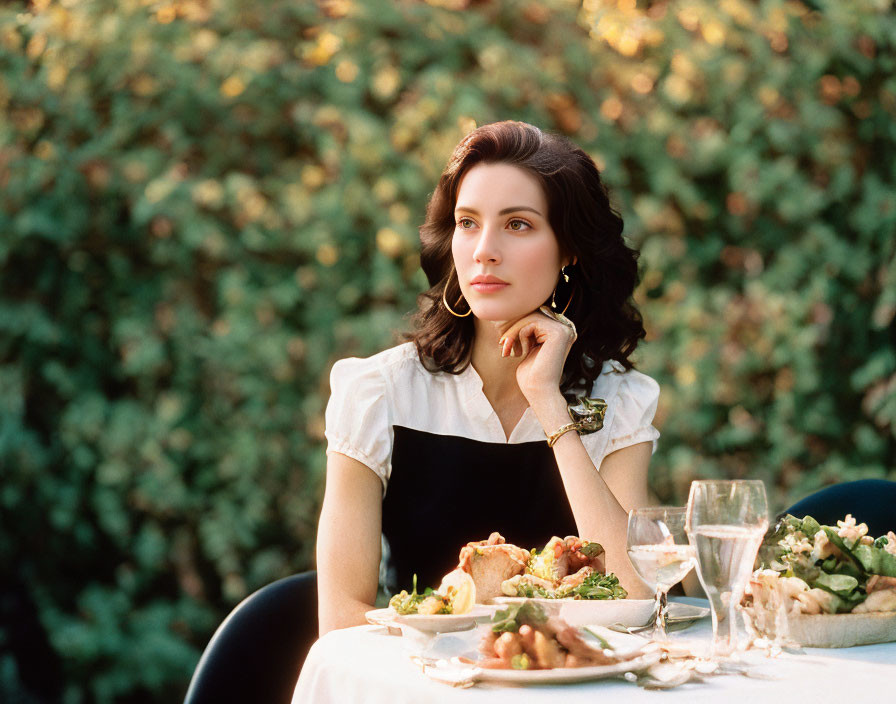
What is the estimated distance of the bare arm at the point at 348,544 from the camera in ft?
6.80

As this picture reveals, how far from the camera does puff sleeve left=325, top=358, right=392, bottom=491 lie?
2318 millimetres

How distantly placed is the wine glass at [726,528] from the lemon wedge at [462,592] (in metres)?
0.30

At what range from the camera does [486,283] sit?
2250 mm

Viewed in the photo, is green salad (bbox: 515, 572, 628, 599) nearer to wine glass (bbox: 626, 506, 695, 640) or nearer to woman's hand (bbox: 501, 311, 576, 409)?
wine glass (bbox: 626, 506, 695, 640)

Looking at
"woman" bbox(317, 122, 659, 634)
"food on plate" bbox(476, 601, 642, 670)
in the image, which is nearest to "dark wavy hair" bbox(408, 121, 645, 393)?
"woman" bbox(317, 122, 659, 634)

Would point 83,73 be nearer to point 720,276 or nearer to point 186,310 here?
point 186,310

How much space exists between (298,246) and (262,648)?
5.69 ft

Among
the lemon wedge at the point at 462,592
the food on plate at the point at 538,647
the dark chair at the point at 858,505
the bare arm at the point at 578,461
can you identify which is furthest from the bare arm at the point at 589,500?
the dark chair at the point at 858,505

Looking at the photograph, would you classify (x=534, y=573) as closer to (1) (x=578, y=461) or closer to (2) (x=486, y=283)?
(1) (x=578, y=461)

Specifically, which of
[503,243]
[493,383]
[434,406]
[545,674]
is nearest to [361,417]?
[434,406]

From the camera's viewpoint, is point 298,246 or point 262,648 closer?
point 262,648

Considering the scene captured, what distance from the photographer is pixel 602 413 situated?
91.4 inches

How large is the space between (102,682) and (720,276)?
2.47m

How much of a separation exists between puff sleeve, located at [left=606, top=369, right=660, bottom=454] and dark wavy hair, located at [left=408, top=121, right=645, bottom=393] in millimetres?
78
